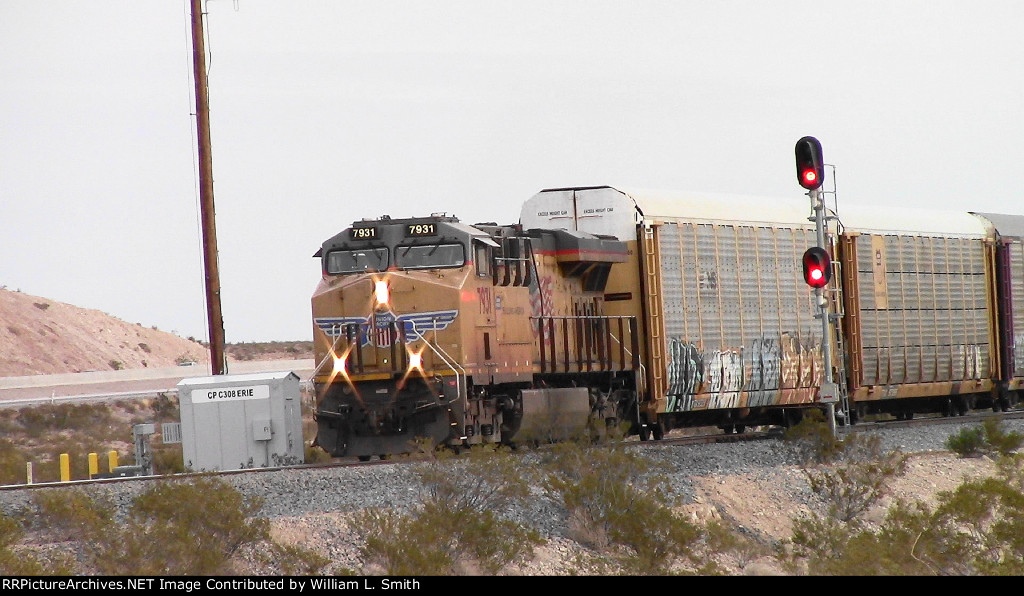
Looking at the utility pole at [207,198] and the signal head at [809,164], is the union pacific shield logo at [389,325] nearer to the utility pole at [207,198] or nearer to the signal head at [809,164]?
the signal head at [809,164]

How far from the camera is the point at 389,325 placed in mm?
18719

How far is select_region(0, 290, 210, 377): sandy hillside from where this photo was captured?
240ft

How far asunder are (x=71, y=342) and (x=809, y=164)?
64070 mm

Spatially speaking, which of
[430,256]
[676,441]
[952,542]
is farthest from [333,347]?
[952,542]

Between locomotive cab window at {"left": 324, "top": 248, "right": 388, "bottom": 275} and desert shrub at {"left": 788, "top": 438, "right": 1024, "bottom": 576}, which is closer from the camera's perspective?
desert shrub at {"left": 788, "top": 438, "right": 1024, "bottom": 576}

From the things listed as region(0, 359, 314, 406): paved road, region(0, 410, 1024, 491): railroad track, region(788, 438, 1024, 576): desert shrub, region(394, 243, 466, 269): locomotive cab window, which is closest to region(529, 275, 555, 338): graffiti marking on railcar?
region(394, 243, 466, 269): locomotive cab window

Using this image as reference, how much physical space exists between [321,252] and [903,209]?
42.3 feet

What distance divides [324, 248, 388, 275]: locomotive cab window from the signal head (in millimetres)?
5984

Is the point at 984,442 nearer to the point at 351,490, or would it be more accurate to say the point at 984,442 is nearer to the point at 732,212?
the point at 732,212

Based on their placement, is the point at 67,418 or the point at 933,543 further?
the point at 67,418

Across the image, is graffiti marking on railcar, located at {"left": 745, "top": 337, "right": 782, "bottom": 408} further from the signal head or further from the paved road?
the paved road

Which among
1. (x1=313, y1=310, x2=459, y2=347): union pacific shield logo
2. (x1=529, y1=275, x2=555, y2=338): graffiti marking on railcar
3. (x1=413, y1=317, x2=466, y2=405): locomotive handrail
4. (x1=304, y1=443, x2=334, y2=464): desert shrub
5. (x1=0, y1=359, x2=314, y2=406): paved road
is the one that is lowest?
(x1=304, y1=443, x2=334, y2=464): desert shrub

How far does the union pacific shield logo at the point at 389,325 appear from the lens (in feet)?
60.6
